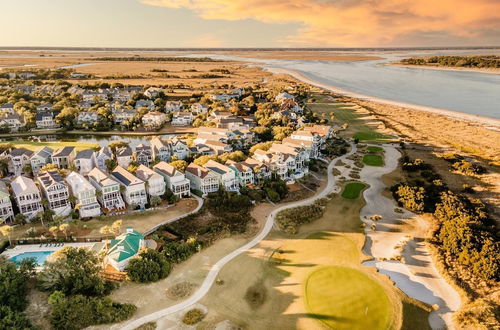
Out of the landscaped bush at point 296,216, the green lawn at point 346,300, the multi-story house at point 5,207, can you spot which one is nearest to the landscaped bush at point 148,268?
the green lawn at point 346,300

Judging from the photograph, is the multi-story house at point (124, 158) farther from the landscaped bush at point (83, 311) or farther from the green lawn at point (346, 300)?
the green lawn at point (346, 300)

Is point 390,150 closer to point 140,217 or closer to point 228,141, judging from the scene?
point 228,141

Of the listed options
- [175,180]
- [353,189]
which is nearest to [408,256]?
[353,189]

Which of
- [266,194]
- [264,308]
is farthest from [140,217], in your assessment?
[264,308]

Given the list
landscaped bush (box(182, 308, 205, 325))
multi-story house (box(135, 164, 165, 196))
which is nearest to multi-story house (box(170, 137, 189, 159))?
multi-story house (box(135, 164, 165, 196))

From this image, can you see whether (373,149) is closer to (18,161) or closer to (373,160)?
(373,160)

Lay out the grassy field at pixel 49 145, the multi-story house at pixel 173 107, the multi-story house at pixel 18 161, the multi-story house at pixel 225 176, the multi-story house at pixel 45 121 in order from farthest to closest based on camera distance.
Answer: the multi-story house at pixel 173 107, the multi-story house at pixel 45 121, the grassy field at pixel 49 145, the multi-story house at pixel 18 161, the multi-story house at pixel 225 176
